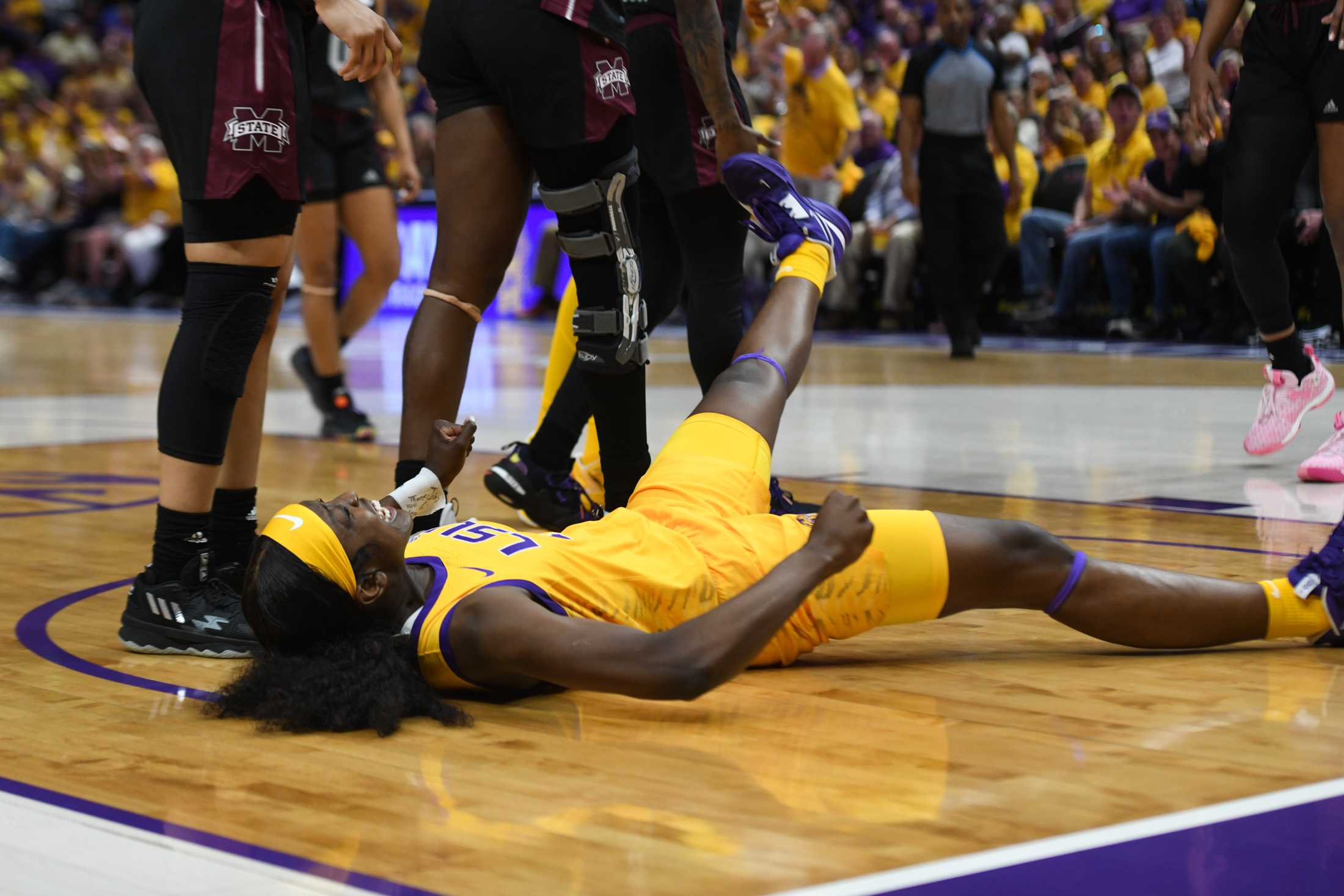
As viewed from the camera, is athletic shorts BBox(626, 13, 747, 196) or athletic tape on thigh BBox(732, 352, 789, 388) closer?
athletic tape on thigh BBox(732, 352, 789, 388)

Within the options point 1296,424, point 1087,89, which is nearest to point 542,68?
point 1296,424

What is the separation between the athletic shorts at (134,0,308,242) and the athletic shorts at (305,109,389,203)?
2.80m

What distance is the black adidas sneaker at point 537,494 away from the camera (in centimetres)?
411

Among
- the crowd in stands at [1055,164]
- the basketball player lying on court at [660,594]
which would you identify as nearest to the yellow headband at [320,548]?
the basketball player lying on court at [660,594]

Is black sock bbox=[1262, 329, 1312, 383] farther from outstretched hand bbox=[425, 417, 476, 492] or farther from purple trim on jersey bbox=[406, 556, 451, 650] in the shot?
purple trim on jersey bbox=[406, 556, 451, 650]

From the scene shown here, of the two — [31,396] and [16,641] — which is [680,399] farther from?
[16,641]

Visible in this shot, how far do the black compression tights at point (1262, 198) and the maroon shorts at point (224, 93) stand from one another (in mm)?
2613

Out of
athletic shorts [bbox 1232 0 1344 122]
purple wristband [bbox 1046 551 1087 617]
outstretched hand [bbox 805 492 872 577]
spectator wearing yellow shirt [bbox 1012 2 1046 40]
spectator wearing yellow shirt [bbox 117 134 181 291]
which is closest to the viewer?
outstretched hand [bbox 805 492 872 577]

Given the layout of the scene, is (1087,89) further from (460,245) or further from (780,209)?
(460,245)

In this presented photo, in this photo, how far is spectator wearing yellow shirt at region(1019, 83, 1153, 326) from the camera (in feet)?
34.0

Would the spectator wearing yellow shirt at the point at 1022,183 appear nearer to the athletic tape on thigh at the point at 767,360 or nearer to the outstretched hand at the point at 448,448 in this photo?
the athletic tape on thigh at the point at 767,360

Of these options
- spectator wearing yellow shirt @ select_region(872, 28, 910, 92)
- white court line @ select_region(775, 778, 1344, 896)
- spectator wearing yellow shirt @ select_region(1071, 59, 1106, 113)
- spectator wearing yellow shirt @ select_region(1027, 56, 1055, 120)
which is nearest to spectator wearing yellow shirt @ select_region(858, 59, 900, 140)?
spectator wearing yellow shirt @ select_region(872, 28, 910, 92)

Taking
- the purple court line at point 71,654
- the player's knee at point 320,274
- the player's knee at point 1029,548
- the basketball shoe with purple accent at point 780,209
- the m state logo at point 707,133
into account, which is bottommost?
the purple court line at point 71,654

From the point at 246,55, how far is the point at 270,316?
0.47 meters
